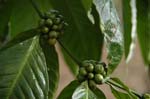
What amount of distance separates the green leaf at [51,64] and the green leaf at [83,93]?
87mm

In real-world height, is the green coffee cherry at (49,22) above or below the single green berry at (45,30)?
above

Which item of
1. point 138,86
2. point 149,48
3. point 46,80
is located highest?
point 46,80

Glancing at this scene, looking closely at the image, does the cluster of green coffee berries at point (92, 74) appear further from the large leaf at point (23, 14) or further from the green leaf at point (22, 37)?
the large leaf at point (23, 14)

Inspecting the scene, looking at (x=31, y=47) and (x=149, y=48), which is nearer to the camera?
(x=31, y=47)

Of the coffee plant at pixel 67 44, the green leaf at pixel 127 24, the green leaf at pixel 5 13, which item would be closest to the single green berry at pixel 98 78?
the coffee plant at pixel 67 44

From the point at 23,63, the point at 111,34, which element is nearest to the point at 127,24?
the point at 111,34

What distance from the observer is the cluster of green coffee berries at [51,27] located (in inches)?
38.9

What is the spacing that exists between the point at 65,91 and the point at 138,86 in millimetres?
2321

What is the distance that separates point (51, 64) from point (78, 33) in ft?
0.52

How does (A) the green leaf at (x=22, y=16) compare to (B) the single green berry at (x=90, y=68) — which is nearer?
(B) the single green berry at (x=90, y=68)

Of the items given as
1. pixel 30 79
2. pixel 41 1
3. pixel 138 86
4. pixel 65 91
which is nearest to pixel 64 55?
pixel 41 1

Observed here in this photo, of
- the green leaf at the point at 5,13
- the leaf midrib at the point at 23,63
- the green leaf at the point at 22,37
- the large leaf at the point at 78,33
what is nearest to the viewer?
the leaf midrib at the point at 23,63

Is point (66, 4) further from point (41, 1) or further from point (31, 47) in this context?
point (31, 47)

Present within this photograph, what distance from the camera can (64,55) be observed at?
1.24 m
